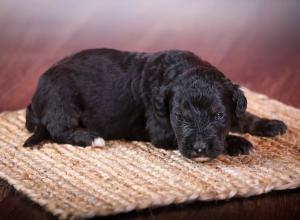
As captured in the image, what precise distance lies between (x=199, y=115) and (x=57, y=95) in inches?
36.0

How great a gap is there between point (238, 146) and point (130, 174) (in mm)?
662

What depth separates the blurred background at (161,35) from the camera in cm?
554

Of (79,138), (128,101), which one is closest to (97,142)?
(79,138)

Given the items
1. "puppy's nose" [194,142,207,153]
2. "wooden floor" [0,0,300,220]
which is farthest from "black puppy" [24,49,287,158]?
"wooden floor" [0,0,300,220]

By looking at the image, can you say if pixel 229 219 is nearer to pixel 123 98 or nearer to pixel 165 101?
pixel 165 101

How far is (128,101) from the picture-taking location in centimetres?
390

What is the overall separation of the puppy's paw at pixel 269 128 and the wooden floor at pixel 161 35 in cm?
82

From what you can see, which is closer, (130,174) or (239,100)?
(130,174)

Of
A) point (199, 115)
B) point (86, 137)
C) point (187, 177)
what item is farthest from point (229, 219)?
point (86, 137)

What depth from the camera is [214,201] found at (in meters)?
3.21

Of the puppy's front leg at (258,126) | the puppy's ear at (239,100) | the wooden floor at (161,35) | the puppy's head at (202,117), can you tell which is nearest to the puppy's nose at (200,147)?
the puppy's head at (202,117)

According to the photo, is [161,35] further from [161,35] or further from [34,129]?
[34,129]

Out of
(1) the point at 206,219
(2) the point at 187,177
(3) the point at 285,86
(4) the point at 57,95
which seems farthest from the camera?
(3) the point at 285,86

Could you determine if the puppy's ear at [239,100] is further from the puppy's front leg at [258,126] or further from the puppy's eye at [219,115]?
the puppy's front leg at [258,126]
